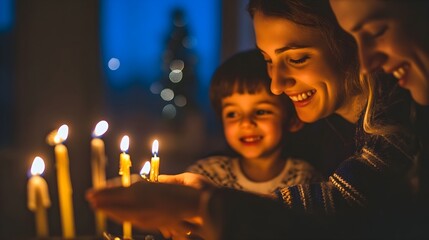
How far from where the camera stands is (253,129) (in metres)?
1.72

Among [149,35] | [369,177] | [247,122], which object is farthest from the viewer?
[149,35]

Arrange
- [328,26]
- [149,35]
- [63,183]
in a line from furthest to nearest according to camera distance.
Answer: [149,35] < [328,26] < [63,183]

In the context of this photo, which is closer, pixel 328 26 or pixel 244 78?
pixel 328 26

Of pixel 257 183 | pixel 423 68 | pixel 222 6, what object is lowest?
pixel 257 183

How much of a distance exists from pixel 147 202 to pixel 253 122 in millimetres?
878

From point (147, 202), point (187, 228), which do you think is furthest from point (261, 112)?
point (147, 202)

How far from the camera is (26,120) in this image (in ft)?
13.2

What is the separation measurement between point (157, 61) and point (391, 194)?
3501mm

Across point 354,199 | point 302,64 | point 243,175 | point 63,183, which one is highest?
point 302,64

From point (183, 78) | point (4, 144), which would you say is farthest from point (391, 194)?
point (4, 144)

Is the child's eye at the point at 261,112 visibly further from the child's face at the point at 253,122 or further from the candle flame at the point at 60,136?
the candle flame at the point at 60,136

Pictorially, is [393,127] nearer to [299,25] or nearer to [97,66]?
[299,25]

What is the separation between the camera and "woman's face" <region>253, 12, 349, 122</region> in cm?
127

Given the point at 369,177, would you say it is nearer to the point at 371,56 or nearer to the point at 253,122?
the point at 371,56
